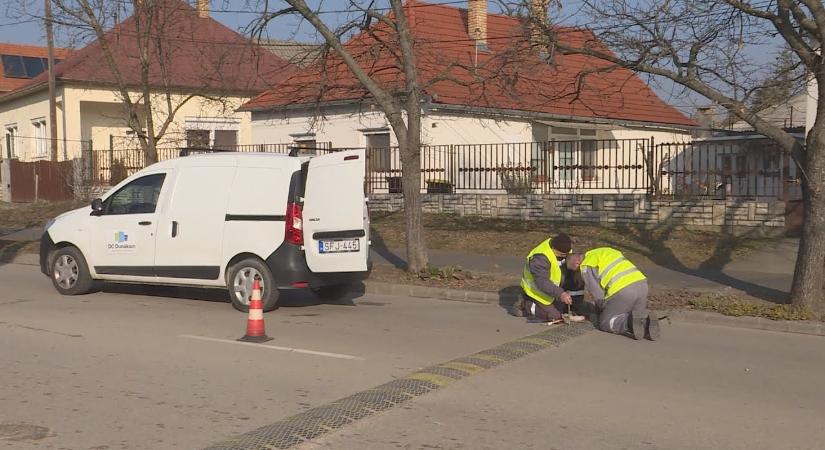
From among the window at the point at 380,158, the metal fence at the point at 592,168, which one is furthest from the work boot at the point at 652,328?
the window at the point at 380,158

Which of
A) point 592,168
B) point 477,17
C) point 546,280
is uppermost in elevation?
point 477,17

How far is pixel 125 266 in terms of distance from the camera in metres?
11.0

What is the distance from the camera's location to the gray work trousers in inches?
341

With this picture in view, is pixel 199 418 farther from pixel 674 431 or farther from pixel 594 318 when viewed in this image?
pixel 594 318

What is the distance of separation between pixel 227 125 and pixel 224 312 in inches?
1046

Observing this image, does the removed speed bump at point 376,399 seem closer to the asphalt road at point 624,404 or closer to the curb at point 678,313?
the asphalt road at point 624,404

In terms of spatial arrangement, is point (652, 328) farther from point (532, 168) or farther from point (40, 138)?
point (40, 138)

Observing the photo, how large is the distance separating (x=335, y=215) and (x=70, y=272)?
4312mm

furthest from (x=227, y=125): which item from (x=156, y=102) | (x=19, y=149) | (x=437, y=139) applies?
(x=437, y=139)

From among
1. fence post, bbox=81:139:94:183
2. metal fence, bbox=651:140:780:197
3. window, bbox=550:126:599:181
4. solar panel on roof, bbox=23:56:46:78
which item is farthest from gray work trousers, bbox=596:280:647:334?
solar panel on roof, bbox=23:56:46:78

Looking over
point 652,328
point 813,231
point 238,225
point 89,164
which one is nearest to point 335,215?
point 238,225

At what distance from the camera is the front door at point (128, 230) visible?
1085 cm

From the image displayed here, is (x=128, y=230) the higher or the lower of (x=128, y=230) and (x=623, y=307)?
the higher

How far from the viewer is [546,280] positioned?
9.04 meters
